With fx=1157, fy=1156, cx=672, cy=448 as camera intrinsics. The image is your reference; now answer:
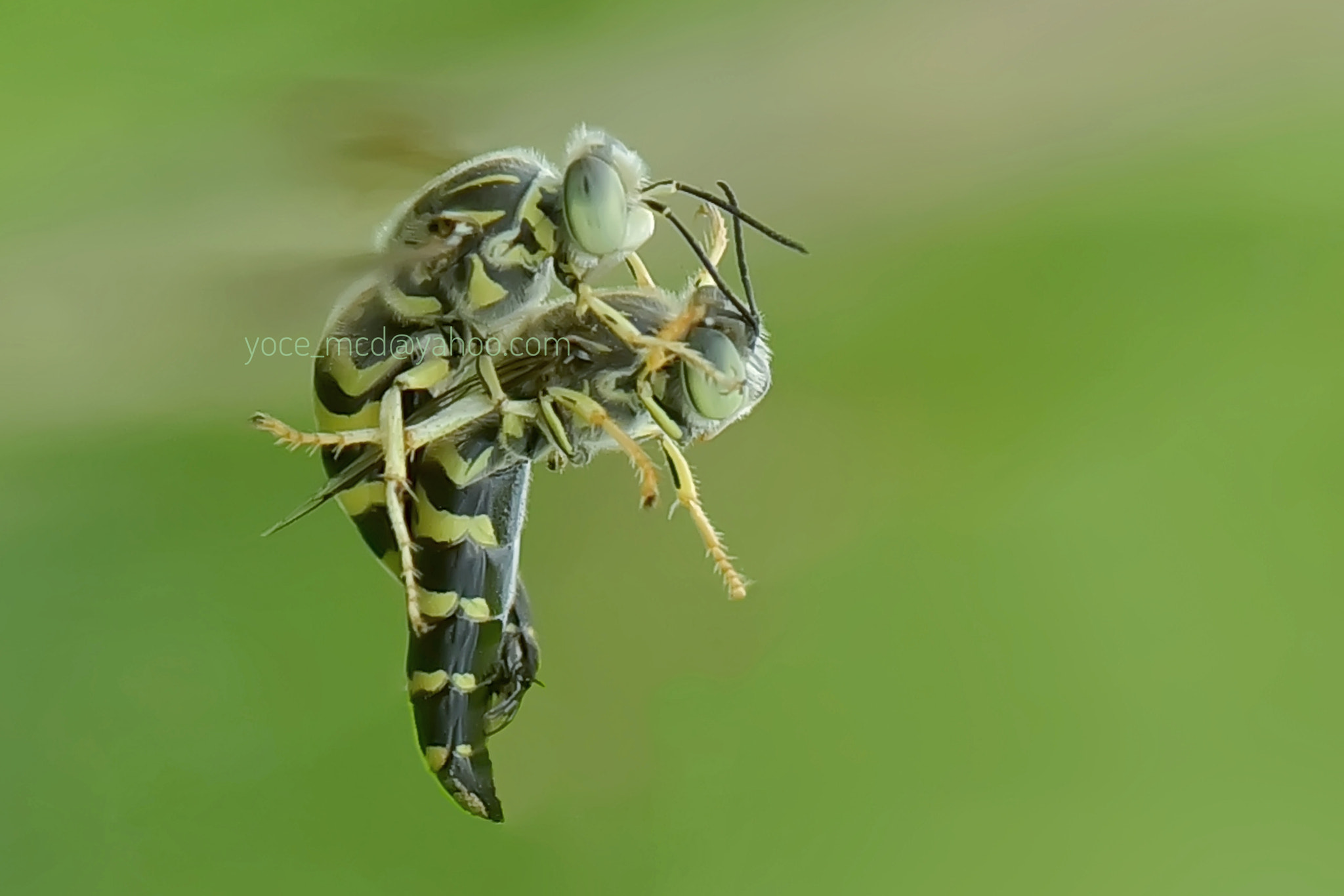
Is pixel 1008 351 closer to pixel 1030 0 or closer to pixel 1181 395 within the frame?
pixel 1181 395

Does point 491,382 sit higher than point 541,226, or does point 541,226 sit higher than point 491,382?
point 541,226

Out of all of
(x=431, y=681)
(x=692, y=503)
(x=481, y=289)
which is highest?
(x=481, y=289)

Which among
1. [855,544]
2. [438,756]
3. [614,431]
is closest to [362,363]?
[614,431]

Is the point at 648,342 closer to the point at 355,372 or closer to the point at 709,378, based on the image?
the point at 709,378

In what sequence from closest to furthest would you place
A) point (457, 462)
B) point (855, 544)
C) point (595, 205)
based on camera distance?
1. point (595, 205)
2. point (457, 462)
3. point (855, 544)

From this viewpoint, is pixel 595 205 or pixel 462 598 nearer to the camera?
pixel 595 205

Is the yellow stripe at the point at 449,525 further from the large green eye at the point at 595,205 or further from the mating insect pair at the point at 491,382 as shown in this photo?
the large green eye at the point at 595,205

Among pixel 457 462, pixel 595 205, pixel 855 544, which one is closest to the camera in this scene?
pixel 595 205
